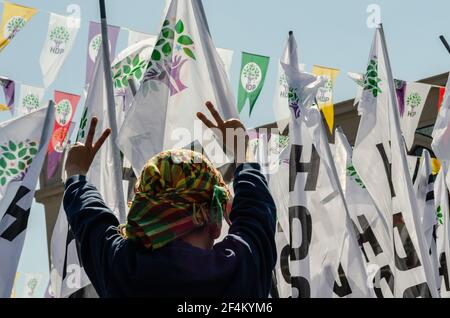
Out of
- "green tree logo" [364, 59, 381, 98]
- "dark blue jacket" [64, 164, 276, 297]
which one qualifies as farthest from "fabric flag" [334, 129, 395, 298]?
"dark blue jacket" [64, 164, 276, 297]

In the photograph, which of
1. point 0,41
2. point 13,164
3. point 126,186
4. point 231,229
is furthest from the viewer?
point 0,41

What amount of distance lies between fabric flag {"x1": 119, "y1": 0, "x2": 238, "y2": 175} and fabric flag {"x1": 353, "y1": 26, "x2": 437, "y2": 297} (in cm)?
270

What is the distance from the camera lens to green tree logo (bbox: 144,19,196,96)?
23.7 feet

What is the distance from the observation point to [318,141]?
30.9 ft

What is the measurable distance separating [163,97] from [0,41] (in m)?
5.37

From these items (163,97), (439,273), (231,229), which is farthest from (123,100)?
(231,229)

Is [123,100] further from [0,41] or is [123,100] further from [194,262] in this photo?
[194,262]

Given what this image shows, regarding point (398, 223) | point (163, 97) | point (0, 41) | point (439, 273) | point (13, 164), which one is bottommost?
point (439, 273)

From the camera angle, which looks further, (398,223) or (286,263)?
(286,263)

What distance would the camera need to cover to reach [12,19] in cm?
1213

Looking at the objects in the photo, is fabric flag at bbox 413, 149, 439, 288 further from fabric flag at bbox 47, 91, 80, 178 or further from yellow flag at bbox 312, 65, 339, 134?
fabric flag at bbox 47, 91, 80, 178

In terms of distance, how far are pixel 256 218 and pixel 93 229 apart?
1.66 feet

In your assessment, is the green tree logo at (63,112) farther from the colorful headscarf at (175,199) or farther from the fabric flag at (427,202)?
the colorful headscarf at (175,199)

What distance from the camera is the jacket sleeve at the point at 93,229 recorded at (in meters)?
2.87
